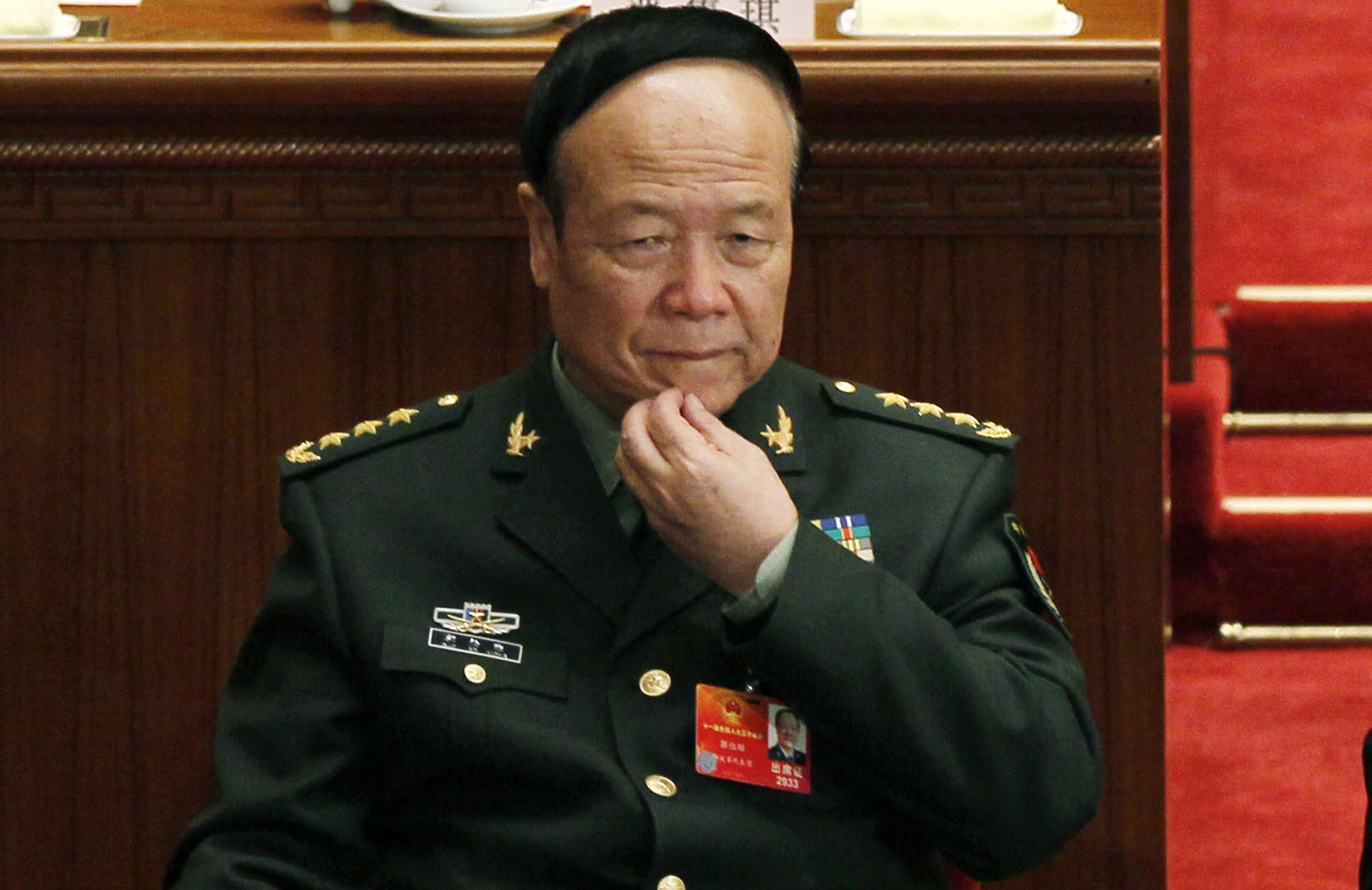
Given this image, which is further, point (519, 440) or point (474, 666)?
point (519, 440)

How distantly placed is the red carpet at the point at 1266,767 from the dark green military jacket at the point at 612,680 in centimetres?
97

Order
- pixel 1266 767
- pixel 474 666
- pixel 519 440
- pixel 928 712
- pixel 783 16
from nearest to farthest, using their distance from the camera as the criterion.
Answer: pixel 928 712 → pixel 474 666 → pixel 519 440 → pixel 783 16 → pixel 1266 767

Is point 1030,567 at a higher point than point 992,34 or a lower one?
lower

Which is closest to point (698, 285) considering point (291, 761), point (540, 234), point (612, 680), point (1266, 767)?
point (540, 234)

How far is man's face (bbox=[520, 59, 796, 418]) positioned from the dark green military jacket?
12cm

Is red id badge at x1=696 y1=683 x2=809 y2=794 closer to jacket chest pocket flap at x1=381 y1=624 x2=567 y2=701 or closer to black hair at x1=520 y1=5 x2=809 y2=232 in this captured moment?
jacket chest pocket flap at x1=381 y1=624 x2=567 y2=701

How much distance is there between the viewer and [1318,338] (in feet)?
10.4

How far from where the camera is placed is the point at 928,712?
1381 millimetres

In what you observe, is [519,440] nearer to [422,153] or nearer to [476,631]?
[476,631]

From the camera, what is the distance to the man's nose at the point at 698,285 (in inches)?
56.7

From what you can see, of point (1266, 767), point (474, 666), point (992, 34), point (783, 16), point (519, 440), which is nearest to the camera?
point (474, 666)

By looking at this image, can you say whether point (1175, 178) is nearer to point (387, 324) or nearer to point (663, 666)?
point (387, 324)

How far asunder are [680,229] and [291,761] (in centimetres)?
48

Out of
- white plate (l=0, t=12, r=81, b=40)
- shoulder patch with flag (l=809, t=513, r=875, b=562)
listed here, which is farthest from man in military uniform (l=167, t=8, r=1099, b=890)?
white plate (l=0, t=12, r=81, b=40)
